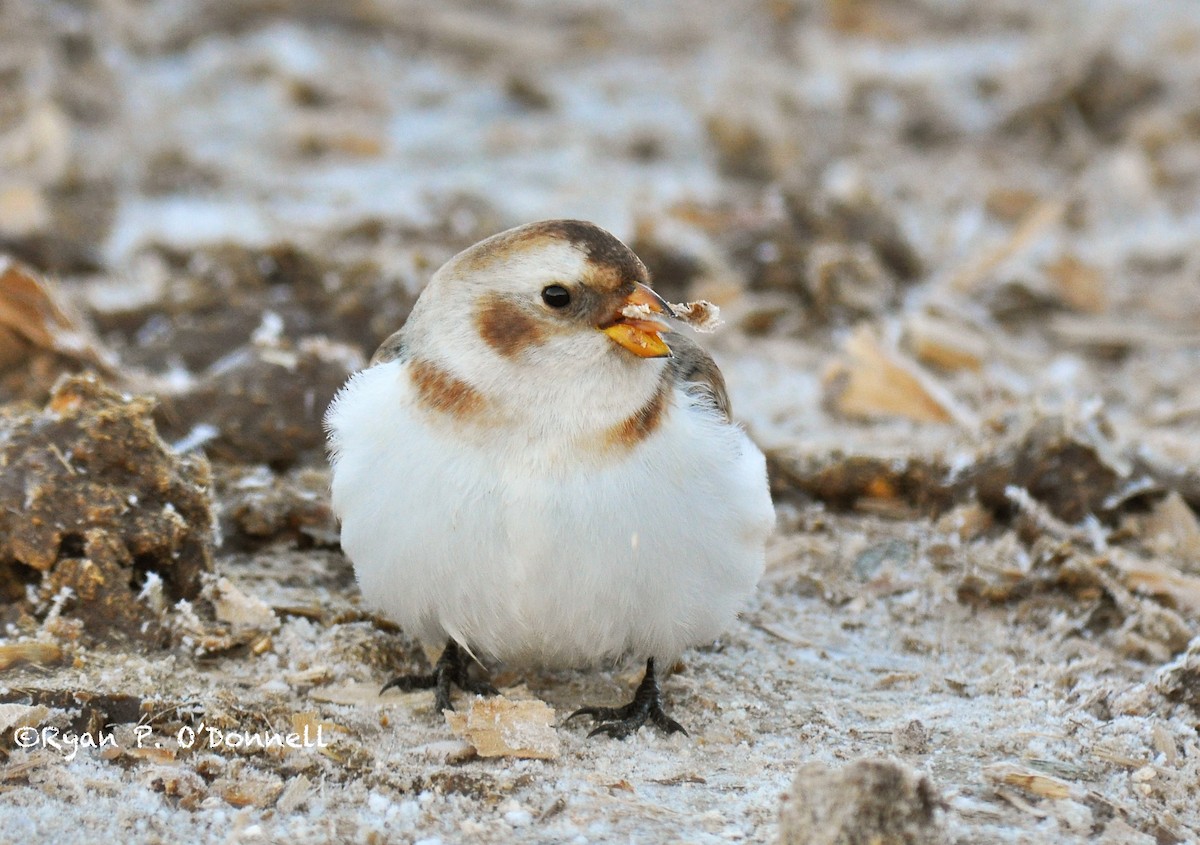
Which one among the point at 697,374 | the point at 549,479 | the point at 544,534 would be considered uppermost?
the point at 697,374

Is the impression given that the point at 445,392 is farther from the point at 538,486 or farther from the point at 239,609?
the point at 239,609

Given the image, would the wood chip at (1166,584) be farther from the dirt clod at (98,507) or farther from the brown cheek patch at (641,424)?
the dirt clod at (98,507)

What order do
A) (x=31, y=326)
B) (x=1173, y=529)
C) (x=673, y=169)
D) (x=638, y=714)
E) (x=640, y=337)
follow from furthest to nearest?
(x=673, y=169) → (x=31, y=326) → (x=1173, y=529) → (x=638, y=714) → (x=640, y=337)

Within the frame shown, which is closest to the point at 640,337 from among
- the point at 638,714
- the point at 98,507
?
the point at 638,714

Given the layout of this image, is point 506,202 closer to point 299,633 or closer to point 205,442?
point 205,442

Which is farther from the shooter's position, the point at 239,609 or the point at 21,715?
the point at 239,609
